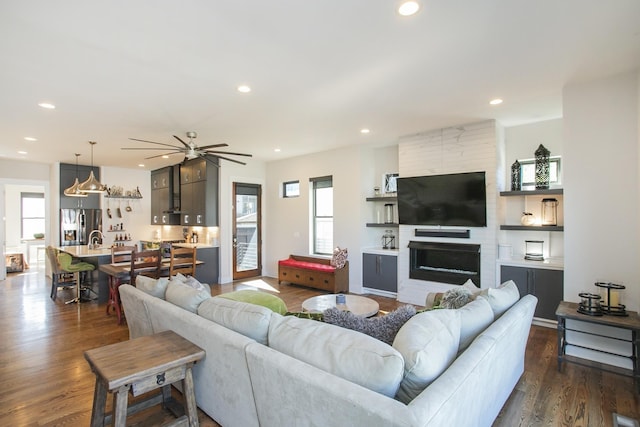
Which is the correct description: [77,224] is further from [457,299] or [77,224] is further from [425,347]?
[425,347]

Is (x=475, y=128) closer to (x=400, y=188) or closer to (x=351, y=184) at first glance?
(x=400, y=188)

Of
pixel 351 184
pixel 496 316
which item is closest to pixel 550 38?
pixel 496 316

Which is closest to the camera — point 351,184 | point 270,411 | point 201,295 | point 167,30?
point 270,411

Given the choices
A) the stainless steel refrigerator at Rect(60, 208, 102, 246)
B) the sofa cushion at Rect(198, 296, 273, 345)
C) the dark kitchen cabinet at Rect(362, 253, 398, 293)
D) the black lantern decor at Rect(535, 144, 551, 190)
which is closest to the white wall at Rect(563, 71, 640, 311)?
the black lantern decor at Rect(535, 144, 551, 190)

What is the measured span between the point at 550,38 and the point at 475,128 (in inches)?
89.1

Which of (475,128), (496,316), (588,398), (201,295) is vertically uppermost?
(475,128)

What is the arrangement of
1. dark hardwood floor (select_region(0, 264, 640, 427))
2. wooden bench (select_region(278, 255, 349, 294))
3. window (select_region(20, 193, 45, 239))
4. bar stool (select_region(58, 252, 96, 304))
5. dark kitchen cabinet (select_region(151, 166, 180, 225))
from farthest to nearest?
window (select_region(20, 193, 45, 239))
dark kitchen cabinet (select_region(151, 166, 180, 225))
wooden bench (select_region(278, 255, 349, 294))
bar stool (select_region(58, 252, 96, 304))
dark hardwood floor (select_region(0, 264, 640, 427))

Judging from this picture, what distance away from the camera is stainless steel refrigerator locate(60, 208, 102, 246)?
763 cm

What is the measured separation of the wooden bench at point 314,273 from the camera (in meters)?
5.92

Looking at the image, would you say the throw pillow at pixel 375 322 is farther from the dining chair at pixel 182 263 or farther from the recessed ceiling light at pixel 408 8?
the dining chair at pixel 182 263

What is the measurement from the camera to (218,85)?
→ 10.6ft

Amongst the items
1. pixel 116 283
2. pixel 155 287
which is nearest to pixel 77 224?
pixel 116 283

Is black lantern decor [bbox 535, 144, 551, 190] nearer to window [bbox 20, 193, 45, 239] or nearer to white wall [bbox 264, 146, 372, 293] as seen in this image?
white wall [bbox 264, 146, 372, 293]

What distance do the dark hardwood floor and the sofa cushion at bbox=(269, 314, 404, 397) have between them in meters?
0.37
